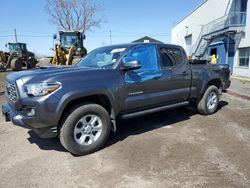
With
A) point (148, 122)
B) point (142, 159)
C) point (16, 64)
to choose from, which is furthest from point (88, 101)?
point (16, 64)

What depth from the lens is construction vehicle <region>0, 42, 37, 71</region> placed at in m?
23.8

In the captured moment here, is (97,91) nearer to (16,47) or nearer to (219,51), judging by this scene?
(219,51)

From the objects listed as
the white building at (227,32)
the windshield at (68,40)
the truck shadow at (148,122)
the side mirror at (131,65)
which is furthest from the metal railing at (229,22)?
the side mirror at (131,65)

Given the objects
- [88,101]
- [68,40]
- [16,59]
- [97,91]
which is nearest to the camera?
[97,91]

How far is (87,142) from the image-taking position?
448 centimetres

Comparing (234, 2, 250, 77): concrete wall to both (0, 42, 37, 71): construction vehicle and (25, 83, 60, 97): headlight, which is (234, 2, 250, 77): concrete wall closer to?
(25, 83, 60, 97): headlight

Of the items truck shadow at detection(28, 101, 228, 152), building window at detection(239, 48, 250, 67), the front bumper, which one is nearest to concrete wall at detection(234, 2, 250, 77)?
building window at detection(239, 48, 250, 67)

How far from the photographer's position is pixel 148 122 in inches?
251

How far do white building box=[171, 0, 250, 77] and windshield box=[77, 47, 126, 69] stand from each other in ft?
53.6

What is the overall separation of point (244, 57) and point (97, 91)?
1849 centimetres

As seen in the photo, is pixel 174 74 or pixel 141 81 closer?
pixel 141 81

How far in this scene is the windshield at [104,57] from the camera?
5037mm

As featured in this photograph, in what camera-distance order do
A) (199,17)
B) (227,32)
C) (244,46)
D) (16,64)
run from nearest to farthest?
1. (244,46)
2. (227,32)
3. (16,64)
4. (199,17)

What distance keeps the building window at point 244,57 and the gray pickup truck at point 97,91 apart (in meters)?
15.0
